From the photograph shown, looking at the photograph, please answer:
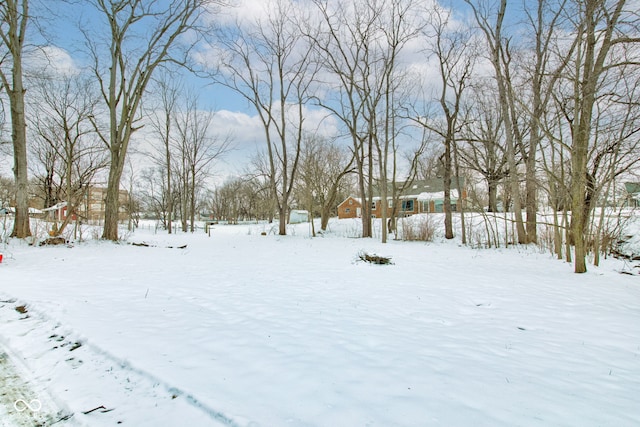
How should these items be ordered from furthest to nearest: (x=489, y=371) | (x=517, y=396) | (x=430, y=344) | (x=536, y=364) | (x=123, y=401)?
(x=430, y=344) < (x=536, y=364) < (x=489, y=371) < (x=517, y=396) < (x=123, y=401)

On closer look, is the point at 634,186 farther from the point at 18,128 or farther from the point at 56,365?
the point at 18,128

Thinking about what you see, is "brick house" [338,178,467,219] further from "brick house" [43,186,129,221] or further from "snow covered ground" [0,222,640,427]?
"snow covered ground" [0,222,640,427]

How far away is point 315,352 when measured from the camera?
8.38ft

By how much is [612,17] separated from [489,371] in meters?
7.27

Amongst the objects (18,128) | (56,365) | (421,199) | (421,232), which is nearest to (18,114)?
(18,128)

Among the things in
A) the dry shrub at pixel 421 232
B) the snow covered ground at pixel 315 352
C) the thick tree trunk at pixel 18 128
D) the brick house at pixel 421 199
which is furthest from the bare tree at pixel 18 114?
the brick house at pixel 421 199

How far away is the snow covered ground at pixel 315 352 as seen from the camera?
1.72 m

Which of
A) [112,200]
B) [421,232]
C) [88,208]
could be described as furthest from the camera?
[88,208]

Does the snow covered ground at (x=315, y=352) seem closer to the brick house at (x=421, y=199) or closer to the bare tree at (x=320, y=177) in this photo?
the bare tree at (x=320, y=177)

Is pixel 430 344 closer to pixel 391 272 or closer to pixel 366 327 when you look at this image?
pixel 366 327

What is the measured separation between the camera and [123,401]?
5.82 feet

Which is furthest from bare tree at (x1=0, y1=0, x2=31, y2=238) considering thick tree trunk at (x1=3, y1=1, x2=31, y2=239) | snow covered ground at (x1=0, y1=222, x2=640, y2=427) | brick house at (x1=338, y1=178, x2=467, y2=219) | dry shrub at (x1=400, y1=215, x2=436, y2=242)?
brick house at (x1=338, y1=178, x2=467, y2=219)

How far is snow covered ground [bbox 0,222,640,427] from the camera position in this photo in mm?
1724

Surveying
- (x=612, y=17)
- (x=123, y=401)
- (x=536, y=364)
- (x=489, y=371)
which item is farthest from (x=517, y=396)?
(x=612, y=17)
